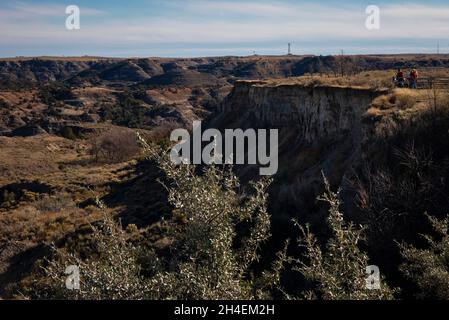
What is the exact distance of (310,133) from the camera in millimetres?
25172

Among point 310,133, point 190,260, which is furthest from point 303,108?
point 190,260

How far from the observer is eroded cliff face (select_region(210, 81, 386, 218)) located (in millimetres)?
19703

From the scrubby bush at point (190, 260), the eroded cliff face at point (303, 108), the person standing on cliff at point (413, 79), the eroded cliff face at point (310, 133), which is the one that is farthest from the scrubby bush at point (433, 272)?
the person standing on cliff at point (413, 79)

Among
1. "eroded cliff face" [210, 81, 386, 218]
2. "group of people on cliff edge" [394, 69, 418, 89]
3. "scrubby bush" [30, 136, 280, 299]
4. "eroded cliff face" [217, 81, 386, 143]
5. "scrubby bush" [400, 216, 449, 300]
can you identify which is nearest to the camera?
"scrubby bush" [30, 136, 280, 299]

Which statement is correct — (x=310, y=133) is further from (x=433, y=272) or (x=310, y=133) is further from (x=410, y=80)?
(x=433, y=272)

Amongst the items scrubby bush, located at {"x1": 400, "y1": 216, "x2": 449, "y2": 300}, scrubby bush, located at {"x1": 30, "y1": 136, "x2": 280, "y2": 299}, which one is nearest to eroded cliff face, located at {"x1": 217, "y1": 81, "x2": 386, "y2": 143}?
scrubby bush, located at {"x1": 400, "y1": 216, "x2": 449, "y2": 300}

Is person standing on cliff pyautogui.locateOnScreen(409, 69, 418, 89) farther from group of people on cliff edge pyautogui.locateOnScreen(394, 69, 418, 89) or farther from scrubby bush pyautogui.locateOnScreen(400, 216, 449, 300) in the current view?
scrubby bush pyautogui.locateOnScreen(400, 216, 449, 300)

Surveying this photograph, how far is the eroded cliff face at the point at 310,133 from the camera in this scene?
19703 millimetres

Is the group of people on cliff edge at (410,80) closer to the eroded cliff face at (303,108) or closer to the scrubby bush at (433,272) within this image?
the eroded cliff face at (303,108)

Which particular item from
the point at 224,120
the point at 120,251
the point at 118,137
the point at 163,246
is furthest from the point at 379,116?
the point at 118,137

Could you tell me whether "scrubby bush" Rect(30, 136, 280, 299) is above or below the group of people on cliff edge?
below

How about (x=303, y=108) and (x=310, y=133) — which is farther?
(x=303, y=108)

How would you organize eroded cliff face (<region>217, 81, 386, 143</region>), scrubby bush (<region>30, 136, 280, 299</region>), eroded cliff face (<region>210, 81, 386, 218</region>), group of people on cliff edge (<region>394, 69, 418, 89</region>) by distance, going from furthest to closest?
group of people on cliff edge (<region>394, 69, 418, 89</region>), eroded cliff face (<region>217, 81, 386, 143</region>), eroded cliff face (<region>210, 81, 386, 218</region>), scrubby bush (<region>30, 136, 280, 299</region>)
